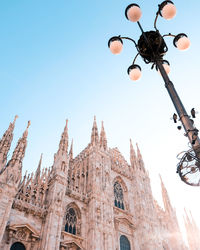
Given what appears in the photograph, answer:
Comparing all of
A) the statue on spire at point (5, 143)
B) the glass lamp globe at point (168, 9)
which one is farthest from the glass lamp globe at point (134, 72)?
the statue on spire at point (5, 143)

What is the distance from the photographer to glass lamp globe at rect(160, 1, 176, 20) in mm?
6180

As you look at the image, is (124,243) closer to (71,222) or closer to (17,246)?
(71,222)

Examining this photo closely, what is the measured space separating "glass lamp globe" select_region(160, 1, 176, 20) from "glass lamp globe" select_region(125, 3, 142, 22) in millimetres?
637

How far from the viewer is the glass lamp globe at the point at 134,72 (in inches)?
270

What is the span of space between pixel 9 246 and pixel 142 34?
536 inches

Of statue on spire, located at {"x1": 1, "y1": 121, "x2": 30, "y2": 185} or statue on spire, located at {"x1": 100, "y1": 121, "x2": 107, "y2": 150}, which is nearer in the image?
statue on spire, located at {"x1": 1, "y1": 121, "x2": 30, "y2": 185}

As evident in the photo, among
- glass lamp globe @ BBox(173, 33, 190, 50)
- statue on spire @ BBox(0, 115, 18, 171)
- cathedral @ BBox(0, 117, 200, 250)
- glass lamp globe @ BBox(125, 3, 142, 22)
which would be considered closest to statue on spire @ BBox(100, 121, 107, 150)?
cathedral @ BBox(0, 117, 200, 250)

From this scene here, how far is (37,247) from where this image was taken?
14344 millimetres

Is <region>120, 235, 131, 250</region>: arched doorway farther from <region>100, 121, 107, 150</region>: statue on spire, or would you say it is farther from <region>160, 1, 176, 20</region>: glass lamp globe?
<region>160, 1, 176, 20</region>: glass lamp globe

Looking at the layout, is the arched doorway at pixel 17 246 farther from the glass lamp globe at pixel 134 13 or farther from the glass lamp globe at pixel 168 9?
the glass lamp globe at pixel 168 9

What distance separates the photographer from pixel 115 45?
269 inches

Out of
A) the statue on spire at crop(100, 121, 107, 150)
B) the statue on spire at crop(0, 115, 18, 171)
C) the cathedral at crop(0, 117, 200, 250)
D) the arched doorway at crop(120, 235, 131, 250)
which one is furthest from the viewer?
the statue on spire at crop(100, 121, 107, 150)

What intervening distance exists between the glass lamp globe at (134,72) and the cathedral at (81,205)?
37.1 feet

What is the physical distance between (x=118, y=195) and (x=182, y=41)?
66.5ft
